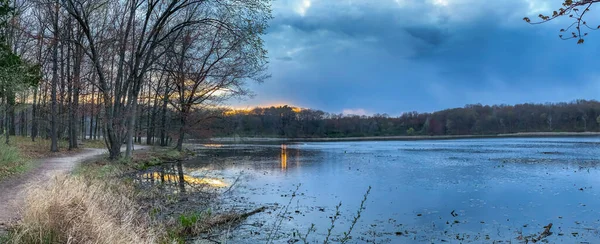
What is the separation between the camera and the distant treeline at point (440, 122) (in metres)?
115

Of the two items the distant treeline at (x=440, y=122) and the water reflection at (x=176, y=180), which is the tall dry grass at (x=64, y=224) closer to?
the water reflection at (x=176, y=180)

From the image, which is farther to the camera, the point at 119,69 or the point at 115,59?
the point at 115,59

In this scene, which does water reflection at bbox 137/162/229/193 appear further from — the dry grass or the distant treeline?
the distant treeline

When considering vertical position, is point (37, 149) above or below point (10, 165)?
above

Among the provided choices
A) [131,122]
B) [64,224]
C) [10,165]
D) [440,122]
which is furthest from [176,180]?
[440,122]

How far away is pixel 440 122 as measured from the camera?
420 feet

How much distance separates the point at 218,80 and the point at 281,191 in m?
17.8

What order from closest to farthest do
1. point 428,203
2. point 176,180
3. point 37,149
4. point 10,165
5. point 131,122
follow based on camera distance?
point 428,203 → point 10,165 → point 176,180 → point 131,122 → point 37,149

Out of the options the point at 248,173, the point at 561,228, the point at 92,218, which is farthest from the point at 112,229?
the point at 248,173

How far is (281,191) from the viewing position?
14844mm

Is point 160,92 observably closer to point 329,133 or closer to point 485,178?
point 485,178

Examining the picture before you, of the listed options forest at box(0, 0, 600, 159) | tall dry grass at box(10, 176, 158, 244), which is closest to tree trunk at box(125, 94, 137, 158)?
forest at box(0, 0, 600, 159)

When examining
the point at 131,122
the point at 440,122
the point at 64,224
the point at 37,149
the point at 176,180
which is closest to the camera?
the point at 64,224

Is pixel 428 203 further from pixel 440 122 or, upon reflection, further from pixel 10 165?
pixel 440 122
